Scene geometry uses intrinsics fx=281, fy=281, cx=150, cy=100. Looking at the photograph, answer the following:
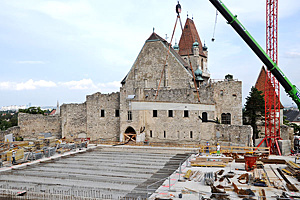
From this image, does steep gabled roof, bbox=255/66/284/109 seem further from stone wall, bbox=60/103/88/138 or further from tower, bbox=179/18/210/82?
stone wall, bbox=60/103/88/138

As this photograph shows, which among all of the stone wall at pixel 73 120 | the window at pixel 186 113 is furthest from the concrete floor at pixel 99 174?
the stone wall at pixel 73 120

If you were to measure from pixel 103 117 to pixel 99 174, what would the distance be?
1554 centimetres

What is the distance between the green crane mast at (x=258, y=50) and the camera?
2219cm

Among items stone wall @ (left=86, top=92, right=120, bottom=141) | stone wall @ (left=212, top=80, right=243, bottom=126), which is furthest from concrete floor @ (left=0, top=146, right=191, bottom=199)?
stone wall @ (left=212, top=80, right=243, bottom=126)

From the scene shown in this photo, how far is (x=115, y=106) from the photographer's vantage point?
3281 centimetres

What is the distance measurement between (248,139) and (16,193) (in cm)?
2044

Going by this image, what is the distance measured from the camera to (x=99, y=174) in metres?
18.0

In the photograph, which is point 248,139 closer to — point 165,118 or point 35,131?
point 165,118

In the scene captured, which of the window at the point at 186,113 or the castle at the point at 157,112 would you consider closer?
the castle at the point at 157,112

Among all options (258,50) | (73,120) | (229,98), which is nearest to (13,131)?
(73,120)

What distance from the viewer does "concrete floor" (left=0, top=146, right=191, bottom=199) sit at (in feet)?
47.1

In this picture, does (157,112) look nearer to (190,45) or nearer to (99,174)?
(99,174)

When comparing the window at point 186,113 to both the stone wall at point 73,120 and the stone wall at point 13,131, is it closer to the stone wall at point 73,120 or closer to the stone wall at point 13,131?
the stone wall at point 73,120

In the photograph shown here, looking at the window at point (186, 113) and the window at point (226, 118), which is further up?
the window at point (186, 113)
